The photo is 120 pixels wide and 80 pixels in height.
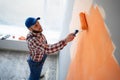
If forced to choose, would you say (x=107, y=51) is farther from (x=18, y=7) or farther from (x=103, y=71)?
(x=18, y=7)

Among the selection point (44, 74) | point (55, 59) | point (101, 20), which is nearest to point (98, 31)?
point (101, 20)

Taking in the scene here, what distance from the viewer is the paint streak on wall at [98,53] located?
867 mm

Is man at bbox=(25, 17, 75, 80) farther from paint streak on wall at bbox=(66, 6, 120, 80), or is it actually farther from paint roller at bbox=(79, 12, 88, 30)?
paint streak on wall at bbox=(66, 6, 120, 80)

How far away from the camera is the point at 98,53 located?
1.02 metres

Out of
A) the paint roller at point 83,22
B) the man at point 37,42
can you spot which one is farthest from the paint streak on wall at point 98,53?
the man at point 37,42

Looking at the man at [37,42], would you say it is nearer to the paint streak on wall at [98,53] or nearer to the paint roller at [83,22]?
the paint roller at [83,22]

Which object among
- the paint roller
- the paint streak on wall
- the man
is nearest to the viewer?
the paint streak on wall

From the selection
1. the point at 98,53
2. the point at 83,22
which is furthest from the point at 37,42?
the point at 98,53

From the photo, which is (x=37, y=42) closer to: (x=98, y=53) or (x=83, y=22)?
(x=83, y=22)

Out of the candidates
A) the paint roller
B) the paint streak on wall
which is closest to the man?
the paint roller

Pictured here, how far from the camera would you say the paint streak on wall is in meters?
0.87

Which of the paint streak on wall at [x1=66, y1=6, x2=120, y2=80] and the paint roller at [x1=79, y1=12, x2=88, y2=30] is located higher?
the paint roller at [x1=79, y1=12, x2=88, y2=30]

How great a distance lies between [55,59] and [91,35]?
2.29 metres

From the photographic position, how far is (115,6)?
878mm
